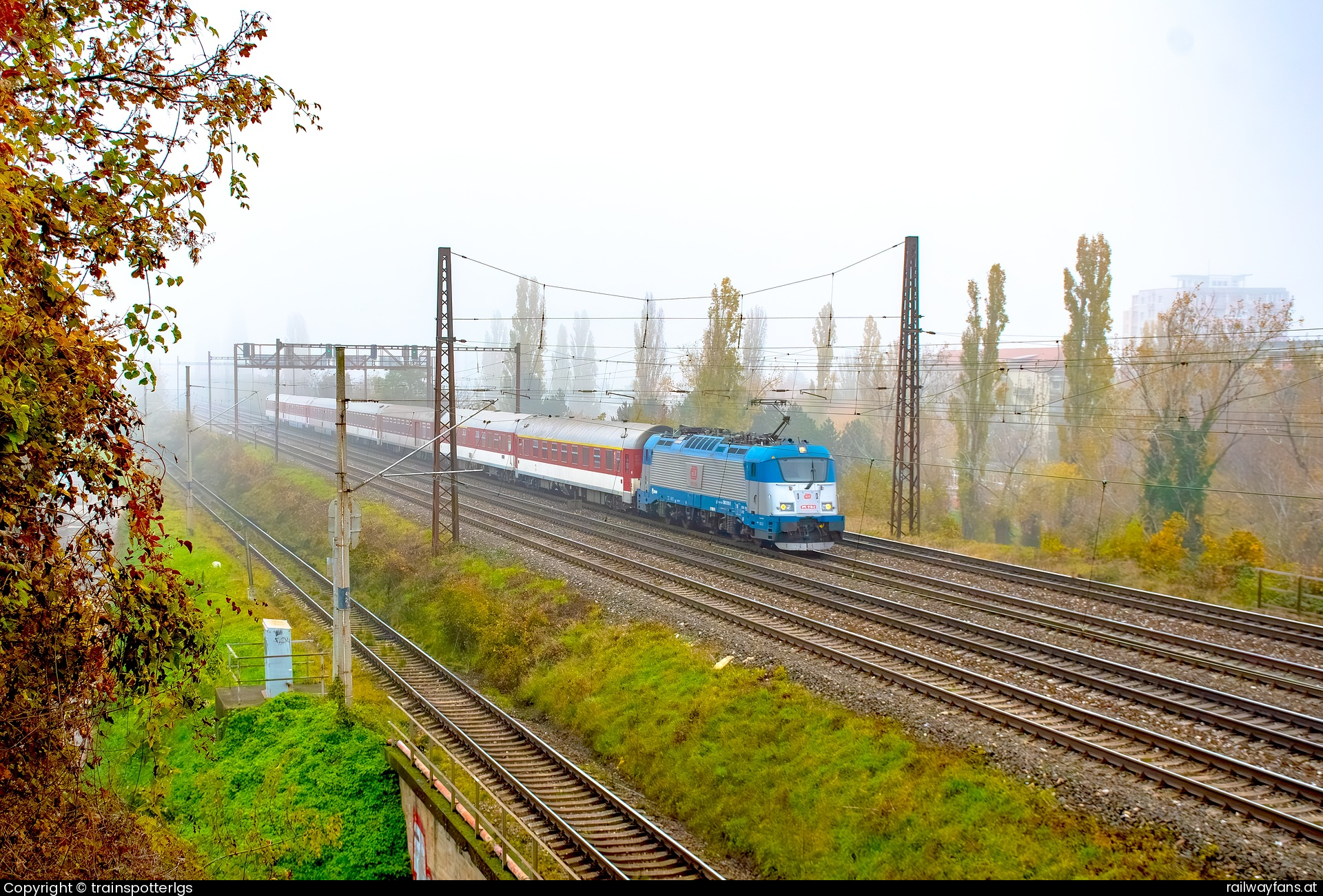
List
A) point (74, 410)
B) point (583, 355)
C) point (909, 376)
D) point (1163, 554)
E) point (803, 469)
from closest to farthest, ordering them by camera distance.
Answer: point (74, 410)
point (1163, 554)
point (803, 469)
point (909, 376)
point (583, 355)

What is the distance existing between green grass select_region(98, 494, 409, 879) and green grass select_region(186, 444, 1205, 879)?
3702 millimetres

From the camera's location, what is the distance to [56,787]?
7.87 metres

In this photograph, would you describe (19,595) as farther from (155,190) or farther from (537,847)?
(537,847)

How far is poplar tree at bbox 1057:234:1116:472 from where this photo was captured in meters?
42.9

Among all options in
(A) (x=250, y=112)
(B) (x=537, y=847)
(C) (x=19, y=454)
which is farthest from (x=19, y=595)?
(B) (x=537, y=847)

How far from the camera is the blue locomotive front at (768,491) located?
27.5m

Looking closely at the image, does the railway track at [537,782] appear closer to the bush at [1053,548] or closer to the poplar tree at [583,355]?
the bush at [1053,548]

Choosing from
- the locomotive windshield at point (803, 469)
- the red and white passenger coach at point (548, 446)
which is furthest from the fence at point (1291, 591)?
the red and white passenger coach at point (548, 446)

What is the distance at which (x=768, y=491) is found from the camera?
2742cm

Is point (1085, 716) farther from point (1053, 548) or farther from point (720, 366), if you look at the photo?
point (720, 366)

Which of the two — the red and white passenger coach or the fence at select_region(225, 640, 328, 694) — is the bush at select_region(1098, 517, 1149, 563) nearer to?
the red and white passenger coach

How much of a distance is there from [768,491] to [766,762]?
44.1 feet

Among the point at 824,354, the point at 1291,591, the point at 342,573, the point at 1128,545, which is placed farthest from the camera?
the point at 824,354

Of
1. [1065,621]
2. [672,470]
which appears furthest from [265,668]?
[1065,621]
